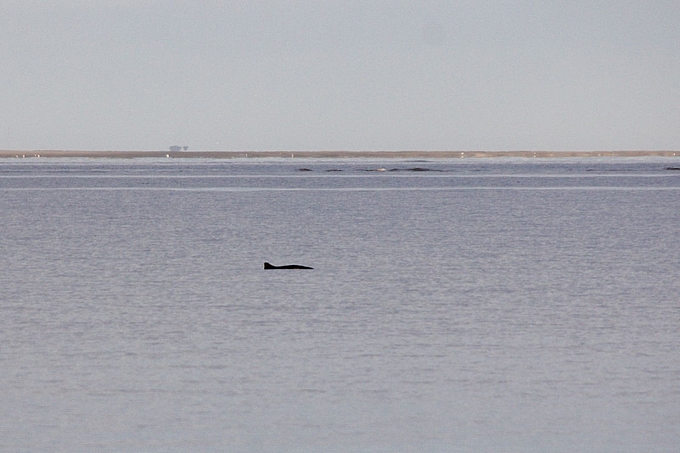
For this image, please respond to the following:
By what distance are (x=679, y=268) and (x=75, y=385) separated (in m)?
21.9

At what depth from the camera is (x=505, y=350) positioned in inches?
736

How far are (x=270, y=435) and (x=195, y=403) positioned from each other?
1.96m

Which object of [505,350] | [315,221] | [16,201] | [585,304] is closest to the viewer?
[505,350]

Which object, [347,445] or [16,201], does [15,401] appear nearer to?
[347,445]

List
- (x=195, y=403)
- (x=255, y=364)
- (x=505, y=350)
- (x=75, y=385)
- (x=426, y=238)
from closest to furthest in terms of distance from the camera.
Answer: (x=195, y=403)
(x=75, y=385)
(x=255, y=364)
(x=505, y=350)
(x=426, y=238)

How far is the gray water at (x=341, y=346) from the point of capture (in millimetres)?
13445

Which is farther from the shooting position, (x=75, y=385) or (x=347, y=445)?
(x=75, y=385)

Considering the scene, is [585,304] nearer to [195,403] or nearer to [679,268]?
[679,268]

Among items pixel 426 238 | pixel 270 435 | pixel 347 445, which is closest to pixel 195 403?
pixel 270 435

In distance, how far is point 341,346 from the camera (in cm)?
1900

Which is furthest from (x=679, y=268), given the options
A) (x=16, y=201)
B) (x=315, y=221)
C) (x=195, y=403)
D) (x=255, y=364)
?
(x=16, y=201)

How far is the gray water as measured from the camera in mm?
13445

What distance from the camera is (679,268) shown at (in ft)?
108

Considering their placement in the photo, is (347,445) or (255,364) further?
(255,364)
